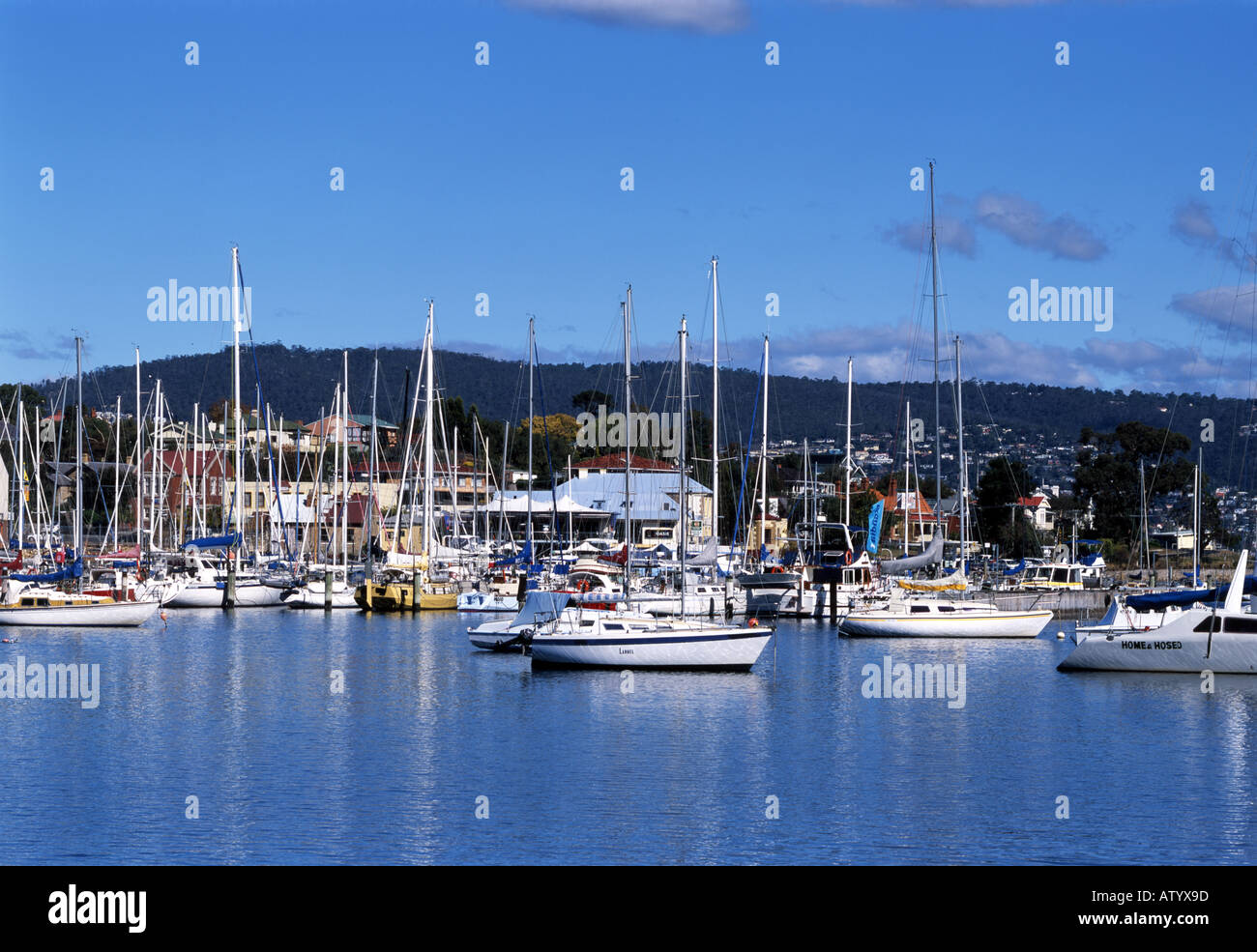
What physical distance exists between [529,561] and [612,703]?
4516cm

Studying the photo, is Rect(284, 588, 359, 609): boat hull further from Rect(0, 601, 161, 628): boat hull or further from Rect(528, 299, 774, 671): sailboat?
Rect(528, 299, 774, 671): sailboat

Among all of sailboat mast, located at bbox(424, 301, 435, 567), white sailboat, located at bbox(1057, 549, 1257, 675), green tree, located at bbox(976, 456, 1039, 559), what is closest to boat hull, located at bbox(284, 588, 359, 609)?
sailboat mast, located at bbox(424, 301, 435, 567)

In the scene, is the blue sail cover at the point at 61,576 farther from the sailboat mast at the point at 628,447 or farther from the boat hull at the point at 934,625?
the boat hull at the point at 934,625

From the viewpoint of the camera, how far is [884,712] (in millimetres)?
43438

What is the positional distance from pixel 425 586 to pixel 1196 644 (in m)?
44.7

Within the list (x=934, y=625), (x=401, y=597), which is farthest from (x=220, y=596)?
(x=934, y=625)

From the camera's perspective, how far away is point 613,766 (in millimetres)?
32938
